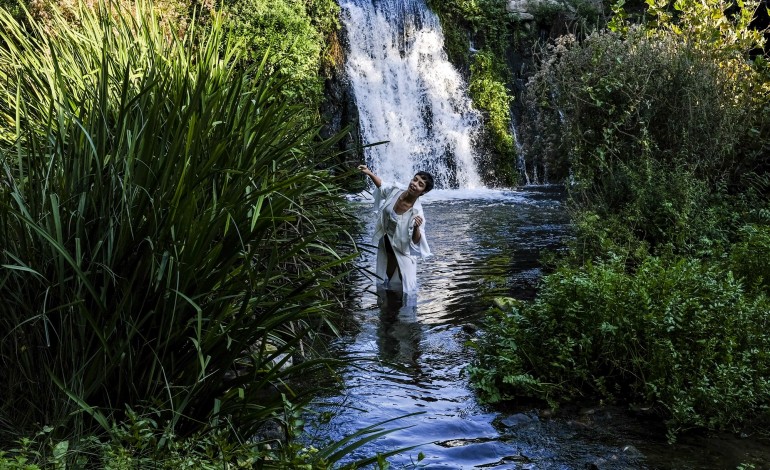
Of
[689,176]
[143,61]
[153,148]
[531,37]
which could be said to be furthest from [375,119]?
[153,148]

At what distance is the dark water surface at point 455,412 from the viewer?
4711 mm

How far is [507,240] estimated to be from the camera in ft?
41.4

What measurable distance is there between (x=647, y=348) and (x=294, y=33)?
46.3 ft

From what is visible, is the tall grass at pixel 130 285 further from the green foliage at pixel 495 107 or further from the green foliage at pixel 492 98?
the green foliage at pixel 492 98

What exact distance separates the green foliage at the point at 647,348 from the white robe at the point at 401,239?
9.82 feet

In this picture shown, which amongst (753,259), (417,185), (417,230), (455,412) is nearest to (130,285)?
(455,412)

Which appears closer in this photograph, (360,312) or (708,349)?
(708,349)

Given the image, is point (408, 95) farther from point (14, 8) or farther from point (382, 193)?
point (382, 193)

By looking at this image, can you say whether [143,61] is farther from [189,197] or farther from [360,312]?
[360,312]

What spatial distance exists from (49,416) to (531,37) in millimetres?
21896

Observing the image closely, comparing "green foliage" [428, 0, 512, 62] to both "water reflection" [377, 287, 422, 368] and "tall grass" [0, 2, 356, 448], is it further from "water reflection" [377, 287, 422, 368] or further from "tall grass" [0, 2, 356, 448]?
"tall grass" [0, 2, 356, 448]

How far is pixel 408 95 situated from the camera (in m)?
20.2

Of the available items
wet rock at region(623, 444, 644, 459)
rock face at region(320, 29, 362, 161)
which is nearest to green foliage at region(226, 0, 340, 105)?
rock face at region(320, 29, 362, 161)

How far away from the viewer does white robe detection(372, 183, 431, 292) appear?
8898 mm
